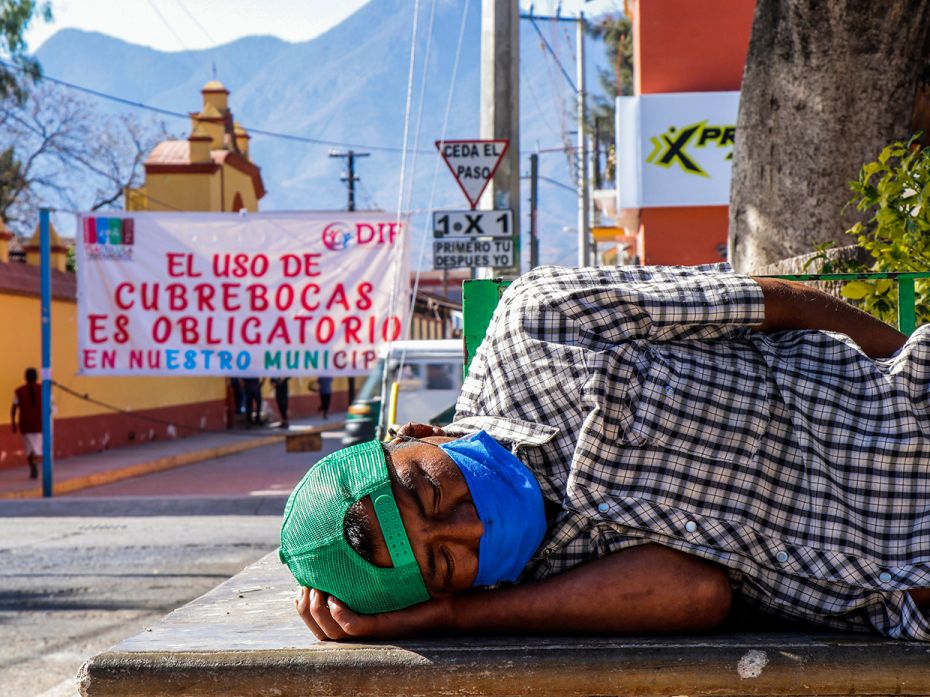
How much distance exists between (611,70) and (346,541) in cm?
4498

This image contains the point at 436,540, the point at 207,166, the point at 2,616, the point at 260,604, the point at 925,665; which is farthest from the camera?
the point at 207,166

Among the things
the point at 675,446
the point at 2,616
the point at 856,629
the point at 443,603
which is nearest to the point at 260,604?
the point at 443,603

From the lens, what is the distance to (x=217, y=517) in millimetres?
11719

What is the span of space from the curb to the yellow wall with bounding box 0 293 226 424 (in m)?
1.48

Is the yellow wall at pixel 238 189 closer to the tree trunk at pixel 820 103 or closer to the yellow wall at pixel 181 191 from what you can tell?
the yellow wall at pixel 181 191

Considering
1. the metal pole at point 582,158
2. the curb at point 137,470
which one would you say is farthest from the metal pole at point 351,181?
the curb at point 137,470

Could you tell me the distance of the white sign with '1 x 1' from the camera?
1143 cm

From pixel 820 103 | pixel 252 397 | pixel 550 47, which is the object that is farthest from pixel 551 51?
pixel 820 103

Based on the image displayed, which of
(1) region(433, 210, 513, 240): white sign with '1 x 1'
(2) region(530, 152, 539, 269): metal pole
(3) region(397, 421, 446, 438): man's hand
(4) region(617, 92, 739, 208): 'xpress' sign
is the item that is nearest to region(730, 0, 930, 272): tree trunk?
(3) region(397, 421, 446, 438): man's hand

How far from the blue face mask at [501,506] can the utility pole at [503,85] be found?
9.29 metres

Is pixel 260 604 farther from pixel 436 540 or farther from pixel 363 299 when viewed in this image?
→ pixel 363 299

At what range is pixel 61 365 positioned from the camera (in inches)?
749

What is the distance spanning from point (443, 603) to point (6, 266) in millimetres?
16939

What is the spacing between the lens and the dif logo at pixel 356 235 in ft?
44.0
